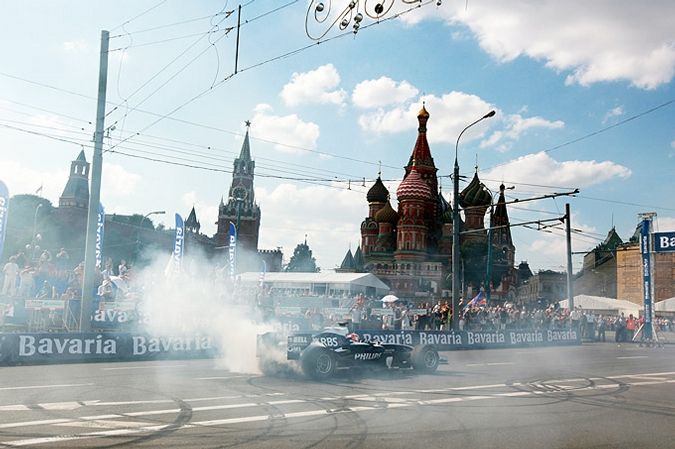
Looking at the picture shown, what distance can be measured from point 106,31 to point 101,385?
12980 millimetres

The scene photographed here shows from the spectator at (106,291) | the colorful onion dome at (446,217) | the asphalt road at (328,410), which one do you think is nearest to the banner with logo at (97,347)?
the asphalt road at (328,410)

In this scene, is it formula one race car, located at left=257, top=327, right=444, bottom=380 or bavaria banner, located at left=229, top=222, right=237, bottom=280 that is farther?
bavaria banner, located at left=229, top=222, right=237, bottom=280

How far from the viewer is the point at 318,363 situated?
1404cm

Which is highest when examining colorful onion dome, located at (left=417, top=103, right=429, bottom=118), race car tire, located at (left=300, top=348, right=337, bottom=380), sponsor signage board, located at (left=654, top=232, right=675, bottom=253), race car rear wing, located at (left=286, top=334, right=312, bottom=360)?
colorful onion dome, located at (left=417, top=103, right=429, bottom=118)

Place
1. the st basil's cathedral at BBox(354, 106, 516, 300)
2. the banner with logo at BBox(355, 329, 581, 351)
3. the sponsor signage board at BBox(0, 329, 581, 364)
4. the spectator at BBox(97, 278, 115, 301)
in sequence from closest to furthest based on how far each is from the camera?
the sponsor signage board at BBox(0, 329, 581, 364) → the spectator at BBox(97, 278, 115, 301) → the banner with logo at BBox(355, 329, 581, 351) → the st basil's cathedral at BBox(354, 106, 516, 300)

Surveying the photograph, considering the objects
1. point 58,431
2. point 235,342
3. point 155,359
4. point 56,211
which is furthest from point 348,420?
point 56,211

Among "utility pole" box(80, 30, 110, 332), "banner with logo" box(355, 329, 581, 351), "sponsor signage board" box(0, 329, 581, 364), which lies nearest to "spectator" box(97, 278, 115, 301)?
A: "utility pole" box(80, 30, 110, 332)

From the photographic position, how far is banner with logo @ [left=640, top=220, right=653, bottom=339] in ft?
106

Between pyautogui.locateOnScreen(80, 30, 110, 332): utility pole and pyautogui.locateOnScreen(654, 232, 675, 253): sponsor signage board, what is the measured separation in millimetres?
28715

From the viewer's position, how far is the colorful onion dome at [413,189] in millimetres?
89750

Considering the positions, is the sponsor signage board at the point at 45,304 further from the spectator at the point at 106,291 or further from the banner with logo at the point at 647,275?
the banner with logo at the point at 647,275

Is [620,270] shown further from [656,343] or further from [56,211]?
[56,211]

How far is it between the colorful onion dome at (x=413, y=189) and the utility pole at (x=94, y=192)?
7230 centimetres

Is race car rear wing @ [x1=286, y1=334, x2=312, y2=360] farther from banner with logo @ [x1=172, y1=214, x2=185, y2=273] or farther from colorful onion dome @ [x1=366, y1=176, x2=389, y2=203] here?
colorful onion dome @ [x1=366, y1=176, x2=389, y2=203]
